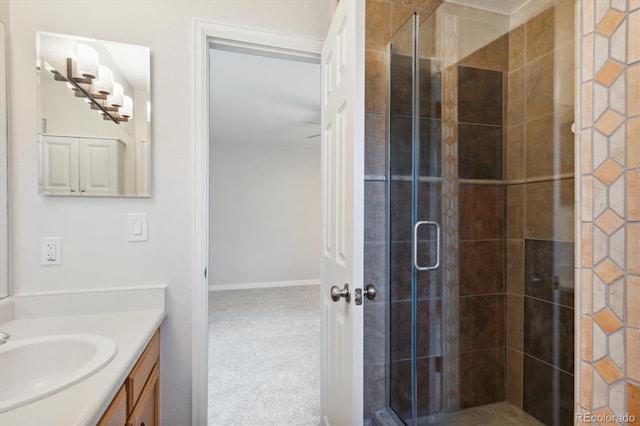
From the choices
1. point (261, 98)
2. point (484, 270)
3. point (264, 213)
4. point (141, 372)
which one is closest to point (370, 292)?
point (141, 372)

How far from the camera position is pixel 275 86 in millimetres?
2965

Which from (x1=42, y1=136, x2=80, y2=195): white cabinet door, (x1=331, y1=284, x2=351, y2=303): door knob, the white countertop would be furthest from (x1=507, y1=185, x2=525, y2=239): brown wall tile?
(x1=42, y1=136, x2=80, y2=195): white cabinet door

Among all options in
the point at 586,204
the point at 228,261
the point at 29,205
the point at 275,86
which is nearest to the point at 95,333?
the point at 29,205

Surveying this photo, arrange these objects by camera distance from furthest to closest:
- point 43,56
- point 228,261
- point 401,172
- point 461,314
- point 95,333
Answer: point 228,261 < point 461,314 < point 401,172 < point 43,56 < point 95,333

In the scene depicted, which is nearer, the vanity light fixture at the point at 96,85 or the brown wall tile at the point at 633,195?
the brown wall tile at the point at 633,195

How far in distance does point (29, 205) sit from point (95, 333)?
2.21 feet

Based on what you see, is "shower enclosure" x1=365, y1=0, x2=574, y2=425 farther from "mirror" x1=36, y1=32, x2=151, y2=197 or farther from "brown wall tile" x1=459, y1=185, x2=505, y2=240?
"mirror" x1=36, y1=32, x2=151, y2=197

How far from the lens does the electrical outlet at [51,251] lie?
1.31 meters

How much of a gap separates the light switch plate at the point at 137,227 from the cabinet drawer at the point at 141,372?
46 centimetres

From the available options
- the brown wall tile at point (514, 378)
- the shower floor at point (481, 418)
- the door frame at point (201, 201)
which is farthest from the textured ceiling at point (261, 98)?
the brown wall tile at point (514, 378)

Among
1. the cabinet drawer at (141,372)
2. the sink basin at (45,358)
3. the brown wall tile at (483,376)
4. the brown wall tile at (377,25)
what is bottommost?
the brown wall tile at (483,376)

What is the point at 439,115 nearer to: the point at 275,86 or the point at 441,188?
the point at 441,188

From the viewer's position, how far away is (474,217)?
1722 millimetres

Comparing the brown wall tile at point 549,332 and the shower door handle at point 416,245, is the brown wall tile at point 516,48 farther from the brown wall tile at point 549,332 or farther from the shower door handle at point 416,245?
the brown wall tile at point 549,332
